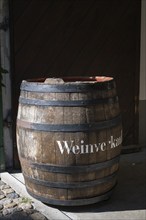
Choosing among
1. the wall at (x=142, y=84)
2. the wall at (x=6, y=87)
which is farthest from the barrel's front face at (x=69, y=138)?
the wall at (x=142, y=84)

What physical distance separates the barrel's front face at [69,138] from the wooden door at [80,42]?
1.30 meters

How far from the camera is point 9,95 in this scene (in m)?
4.84

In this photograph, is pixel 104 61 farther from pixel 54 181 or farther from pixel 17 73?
pixel 54 181

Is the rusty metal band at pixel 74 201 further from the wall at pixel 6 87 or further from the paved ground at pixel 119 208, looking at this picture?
the wall at pixel 6 87

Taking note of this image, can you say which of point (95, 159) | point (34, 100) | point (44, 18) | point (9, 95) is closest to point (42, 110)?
point (34, 100)

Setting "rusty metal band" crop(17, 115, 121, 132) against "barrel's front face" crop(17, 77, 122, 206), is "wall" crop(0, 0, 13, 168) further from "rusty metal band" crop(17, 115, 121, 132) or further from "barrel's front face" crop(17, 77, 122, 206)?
"rusty metal band" crop(17, 115, 121, 132)

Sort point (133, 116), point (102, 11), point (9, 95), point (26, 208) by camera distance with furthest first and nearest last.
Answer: point (133, 116) < point (102, 11) < point (9, 95) < point (26, 208)

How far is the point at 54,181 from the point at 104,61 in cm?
223

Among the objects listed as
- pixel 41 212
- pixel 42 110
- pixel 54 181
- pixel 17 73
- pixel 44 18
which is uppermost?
pixel 44 18

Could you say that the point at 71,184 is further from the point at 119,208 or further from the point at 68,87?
the point at 68,87

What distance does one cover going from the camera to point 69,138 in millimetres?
3479

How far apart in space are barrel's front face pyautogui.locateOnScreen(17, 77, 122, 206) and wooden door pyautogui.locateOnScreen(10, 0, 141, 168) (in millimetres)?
1296

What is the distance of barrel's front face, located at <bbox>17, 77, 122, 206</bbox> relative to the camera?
3.48 metres

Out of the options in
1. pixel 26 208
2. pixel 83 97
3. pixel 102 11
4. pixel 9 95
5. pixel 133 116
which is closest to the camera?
pixel 83 97
